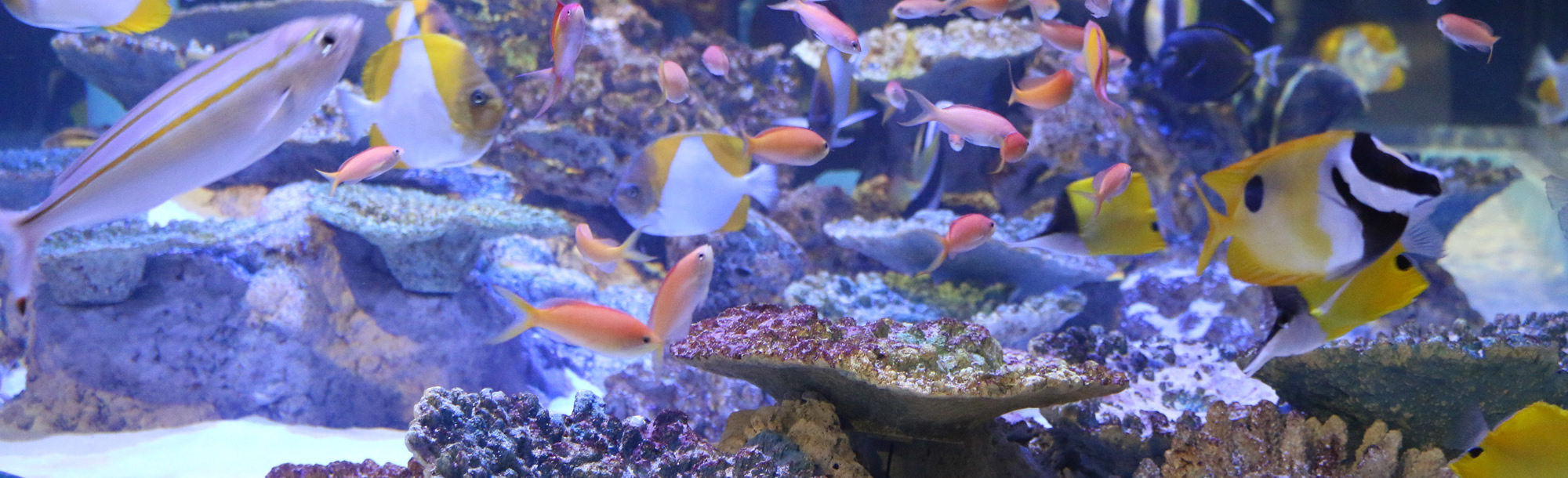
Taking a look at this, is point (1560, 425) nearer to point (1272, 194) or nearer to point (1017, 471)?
point (1272, 194)

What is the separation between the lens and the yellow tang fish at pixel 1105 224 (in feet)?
8.56

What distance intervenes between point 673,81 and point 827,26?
0.79 metres

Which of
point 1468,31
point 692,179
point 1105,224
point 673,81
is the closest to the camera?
point 1105,224

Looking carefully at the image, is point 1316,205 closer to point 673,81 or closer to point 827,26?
point 827,26

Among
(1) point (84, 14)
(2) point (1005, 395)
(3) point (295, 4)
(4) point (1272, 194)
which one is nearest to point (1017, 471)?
(2) point (1005, 395)

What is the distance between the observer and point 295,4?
626 centimetres

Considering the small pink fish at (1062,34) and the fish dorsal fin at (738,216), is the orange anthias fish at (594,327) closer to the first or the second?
the fish dorsal fin at (738,216)

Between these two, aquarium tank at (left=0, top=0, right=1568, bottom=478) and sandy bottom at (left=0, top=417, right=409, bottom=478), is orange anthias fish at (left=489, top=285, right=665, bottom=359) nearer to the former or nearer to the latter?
aquarium tank at (left=0, top=0, right=1568, bottom=478)

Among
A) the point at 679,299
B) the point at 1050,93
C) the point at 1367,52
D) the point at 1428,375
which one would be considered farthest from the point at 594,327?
the point at 1367,52

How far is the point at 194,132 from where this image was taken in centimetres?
121

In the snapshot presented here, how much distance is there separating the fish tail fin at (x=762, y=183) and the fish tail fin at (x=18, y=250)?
89.9 inches

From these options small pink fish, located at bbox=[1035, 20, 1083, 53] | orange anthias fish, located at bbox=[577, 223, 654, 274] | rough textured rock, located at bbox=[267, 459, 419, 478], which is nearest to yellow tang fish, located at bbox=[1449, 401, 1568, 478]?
small pink fish, located at bbox=[1035, 20, 1083, 53]

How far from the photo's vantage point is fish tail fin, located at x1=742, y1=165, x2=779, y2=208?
124 inches

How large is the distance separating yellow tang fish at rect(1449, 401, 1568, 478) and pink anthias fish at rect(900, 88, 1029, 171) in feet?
5.65
